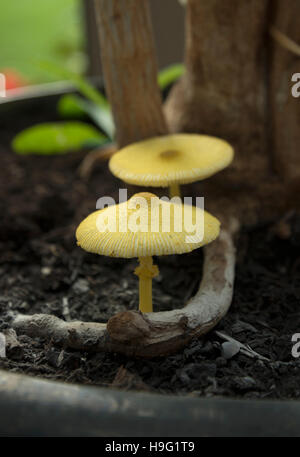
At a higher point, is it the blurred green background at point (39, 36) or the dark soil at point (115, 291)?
the blurred green background at point (39, 36)

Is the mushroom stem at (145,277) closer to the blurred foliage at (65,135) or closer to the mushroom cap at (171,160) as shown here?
the mushroom cap at (171,160)

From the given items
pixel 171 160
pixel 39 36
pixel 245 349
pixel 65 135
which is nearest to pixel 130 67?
pixel 171 160

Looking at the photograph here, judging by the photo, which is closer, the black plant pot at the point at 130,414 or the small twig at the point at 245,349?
the black plant pot at the point at 130,414

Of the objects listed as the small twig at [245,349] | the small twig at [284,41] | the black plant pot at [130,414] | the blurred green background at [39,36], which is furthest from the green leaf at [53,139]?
the blurred green background at [39,36]

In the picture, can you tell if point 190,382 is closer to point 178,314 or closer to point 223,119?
point 178,314

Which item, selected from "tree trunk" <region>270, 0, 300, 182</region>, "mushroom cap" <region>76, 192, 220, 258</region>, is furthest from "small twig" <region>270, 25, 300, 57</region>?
"mushroom cap" <region>76, 192, 220, 258</region>

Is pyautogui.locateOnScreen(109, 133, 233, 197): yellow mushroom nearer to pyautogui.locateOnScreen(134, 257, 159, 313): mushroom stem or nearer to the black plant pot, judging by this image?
pyautogui.locateOnScreen(134, 257, 159, 313): mushroom stem
